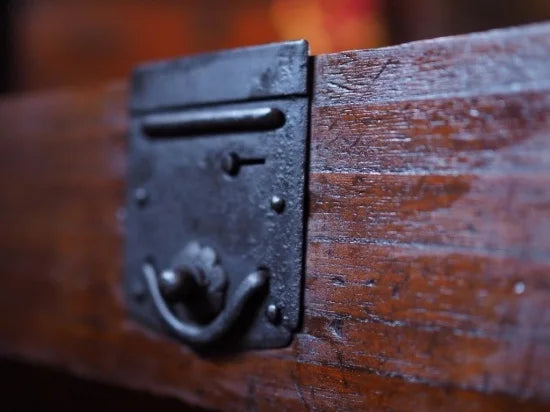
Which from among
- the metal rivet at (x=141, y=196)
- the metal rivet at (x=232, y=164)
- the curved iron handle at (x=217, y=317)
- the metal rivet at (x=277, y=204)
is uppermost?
the metal rivet at (x=232, y=164)

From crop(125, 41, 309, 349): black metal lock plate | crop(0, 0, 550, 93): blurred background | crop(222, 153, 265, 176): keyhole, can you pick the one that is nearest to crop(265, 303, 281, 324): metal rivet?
crop(125, 41, 309, 349): black metal lock plate

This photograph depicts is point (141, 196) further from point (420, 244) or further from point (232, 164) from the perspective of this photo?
point (420, 244)

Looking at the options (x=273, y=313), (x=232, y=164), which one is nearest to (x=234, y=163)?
(x=232, y=164)

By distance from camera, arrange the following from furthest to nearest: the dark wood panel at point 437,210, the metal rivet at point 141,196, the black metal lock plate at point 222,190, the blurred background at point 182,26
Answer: the blurred background at point 182,26, the metal rivet at point 141,196, the black metal lock plate at point 222,190, the dark wood panel at point 437,210

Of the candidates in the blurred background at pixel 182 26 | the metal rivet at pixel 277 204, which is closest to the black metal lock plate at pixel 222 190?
the metal rivet at pixel 277 204

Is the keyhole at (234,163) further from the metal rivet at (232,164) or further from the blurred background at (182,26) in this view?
the blurred background at (182,26)

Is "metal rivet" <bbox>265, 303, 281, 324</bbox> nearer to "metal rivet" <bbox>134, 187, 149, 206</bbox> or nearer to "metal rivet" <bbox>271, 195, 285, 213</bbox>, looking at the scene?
"metal rivet" <bbox>271, 195, 285, 213</bbox>
